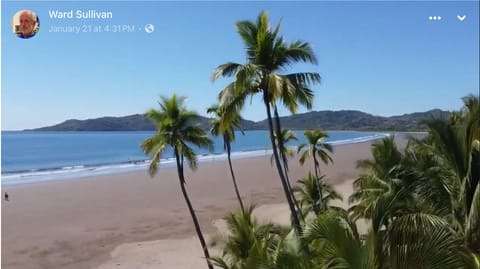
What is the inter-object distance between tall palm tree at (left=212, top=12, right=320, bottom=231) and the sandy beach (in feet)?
27.9

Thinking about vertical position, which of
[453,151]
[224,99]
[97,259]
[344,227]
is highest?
[224,99]

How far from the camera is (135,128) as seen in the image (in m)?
174

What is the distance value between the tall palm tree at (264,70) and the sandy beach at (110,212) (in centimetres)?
851

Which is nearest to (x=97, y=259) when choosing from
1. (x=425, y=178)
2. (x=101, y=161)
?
(x=425, y=178)

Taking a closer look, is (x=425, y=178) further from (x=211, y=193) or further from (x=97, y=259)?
(x=211, y=193)

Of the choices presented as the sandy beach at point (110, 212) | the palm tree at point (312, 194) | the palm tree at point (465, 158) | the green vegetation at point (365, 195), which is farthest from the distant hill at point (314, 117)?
the palm tree at point (465, 158)

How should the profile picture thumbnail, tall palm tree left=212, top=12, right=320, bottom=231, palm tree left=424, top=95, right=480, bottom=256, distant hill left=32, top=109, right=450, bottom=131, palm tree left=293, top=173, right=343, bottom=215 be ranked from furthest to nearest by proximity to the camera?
distant hill left=32, top=109, right=450, bottom=131
palm tree left=293, top=173, right=343, bottom=215
tall palm tree left=212, top=12, right=320, bottom=231
the profile picture thumbnail
palm tree left=424, top=95, right=480, bottom=256

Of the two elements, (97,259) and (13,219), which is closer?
(97,259)

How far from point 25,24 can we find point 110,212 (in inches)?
772

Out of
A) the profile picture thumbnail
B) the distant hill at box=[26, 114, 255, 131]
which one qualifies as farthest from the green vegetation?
the distant hill at box=[26, 114, 255, 131]

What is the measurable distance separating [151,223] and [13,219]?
24.1ft

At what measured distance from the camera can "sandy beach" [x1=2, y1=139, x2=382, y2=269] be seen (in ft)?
59.6

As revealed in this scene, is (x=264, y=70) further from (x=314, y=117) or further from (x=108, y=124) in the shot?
(x=108, y=124)

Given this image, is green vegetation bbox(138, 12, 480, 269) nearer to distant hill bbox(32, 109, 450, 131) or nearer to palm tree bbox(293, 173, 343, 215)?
palm tree bbox(293, 173, 343, 215)
